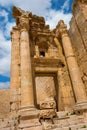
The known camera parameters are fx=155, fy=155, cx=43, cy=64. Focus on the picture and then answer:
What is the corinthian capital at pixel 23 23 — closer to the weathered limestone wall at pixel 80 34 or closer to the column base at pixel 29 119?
the weathered limestone wall at pixel 80 34

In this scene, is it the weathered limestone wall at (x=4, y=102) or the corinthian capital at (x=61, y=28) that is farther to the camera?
the weathered limestone wall at (x=4, y=102)

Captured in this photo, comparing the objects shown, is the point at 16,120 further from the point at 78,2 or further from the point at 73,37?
the point at 78,2

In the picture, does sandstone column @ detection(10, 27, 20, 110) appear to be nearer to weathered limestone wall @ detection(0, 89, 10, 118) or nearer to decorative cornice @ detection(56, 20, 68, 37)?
decorative cornice @ detection(56, 20, 68, 37)

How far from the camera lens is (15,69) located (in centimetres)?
1083

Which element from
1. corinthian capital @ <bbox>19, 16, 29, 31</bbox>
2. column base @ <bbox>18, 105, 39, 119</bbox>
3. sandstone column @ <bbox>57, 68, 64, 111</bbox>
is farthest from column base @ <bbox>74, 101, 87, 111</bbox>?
corinthian capital @ <bbox>19, 16, 29, 31</bbox>

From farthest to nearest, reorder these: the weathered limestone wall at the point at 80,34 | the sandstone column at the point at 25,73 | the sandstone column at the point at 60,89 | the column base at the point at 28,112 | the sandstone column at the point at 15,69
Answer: the weathered limestone wall at the point at 80,34
the sandstone column at the point at 60,89
the sandstone column at the point at 15,69
the sandstone column at the point at 25,73
the column base at the point at 28,112

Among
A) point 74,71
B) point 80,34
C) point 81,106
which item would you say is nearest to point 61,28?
point 80,34

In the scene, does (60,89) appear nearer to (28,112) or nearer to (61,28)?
(28,112)

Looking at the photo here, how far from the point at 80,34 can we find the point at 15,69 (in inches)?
251

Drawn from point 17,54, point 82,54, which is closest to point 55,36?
point 82,54

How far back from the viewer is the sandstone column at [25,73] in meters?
8.39

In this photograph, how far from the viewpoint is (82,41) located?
12789 millimetres

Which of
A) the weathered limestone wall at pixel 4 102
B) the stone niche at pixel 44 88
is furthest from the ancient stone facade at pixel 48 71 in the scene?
the weathered limestone wall at pixel 4 102

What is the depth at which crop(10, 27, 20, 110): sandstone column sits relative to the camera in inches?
383
